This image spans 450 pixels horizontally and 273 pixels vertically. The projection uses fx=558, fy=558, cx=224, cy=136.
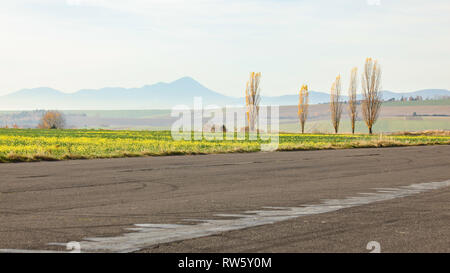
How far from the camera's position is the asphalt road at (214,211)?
6.73 metres

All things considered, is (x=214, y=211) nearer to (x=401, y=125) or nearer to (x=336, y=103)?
(x=336, y=103)

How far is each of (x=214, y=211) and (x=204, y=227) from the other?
4.67 ft

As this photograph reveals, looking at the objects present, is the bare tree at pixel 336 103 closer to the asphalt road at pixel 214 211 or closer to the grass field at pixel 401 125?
the grass field at pixel 401 125

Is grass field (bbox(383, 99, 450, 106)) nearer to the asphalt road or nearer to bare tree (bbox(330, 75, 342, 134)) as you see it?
bare tree (bbox(330, 75, 342, 134))

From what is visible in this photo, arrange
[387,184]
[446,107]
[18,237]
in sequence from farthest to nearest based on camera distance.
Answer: [446,107]
[387,184]
[18,237]

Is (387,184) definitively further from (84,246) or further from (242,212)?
(84,246)

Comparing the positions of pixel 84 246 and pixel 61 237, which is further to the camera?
pixel 61 237

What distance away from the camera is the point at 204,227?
25.2 feet

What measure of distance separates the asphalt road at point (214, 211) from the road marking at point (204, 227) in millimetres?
23

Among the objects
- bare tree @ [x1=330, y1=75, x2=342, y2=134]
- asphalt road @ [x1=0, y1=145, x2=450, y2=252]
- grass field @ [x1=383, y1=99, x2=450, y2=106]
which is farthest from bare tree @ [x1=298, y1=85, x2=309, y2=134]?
grass field @ [x1=383, y1=99, x2=450, y2=106]
